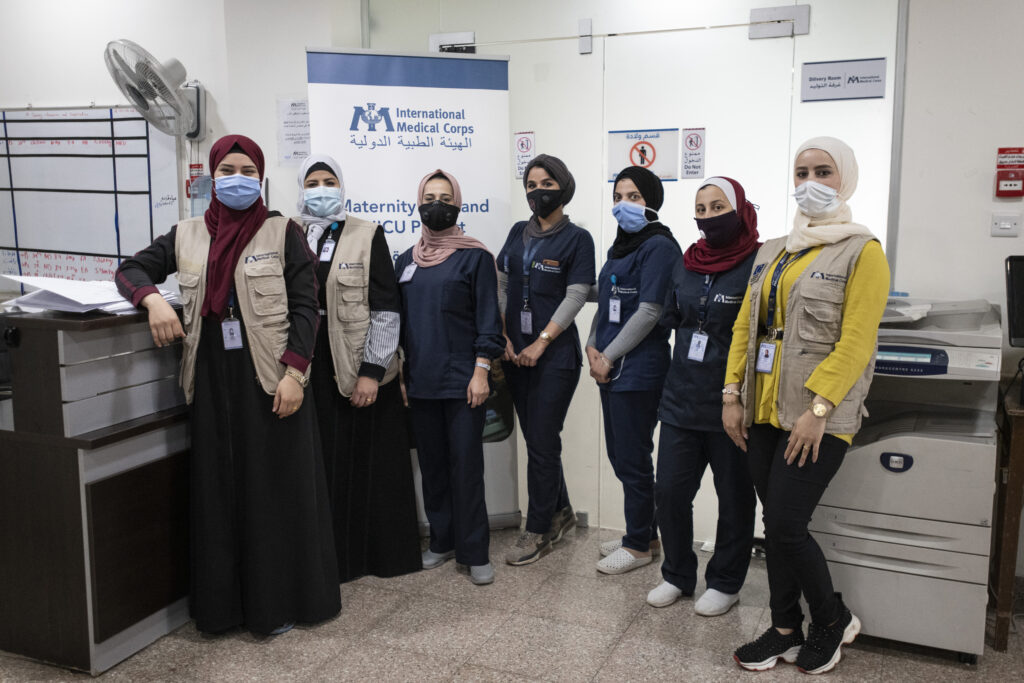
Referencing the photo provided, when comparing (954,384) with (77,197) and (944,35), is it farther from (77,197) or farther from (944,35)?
(77,197)

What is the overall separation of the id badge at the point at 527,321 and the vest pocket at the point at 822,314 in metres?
1.11

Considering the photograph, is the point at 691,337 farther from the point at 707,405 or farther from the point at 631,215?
the point at 631,215

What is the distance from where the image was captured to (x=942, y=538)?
2.38m

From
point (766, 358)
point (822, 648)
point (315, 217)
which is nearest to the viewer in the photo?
point (766, 358)

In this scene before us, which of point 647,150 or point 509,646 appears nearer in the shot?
point 509,646

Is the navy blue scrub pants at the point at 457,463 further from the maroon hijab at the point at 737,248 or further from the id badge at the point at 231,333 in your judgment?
the maroon hijab at the point at 737,248

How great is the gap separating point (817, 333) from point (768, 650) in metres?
0.97

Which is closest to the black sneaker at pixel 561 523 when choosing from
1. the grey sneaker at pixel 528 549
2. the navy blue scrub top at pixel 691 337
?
the grey sneaker at pixel 528 549

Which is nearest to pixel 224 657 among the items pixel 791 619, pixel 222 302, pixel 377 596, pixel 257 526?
pixel 257 526

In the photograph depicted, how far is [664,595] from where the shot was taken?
280 cm

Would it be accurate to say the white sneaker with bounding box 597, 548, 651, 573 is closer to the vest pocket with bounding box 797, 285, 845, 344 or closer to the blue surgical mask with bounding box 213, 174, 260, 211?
the vest pocket with bounding box 797, 285, 845, 344

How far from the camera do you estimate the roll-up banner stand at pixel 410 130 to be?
3266 mm

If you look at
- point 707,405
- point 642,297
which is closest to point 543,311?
point 642,297

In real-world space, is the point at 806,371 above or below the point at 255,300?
below
